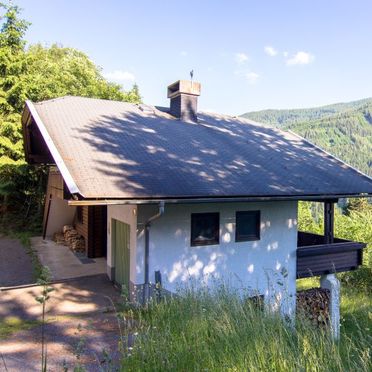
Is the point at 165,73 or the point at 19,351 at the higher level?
the point at 165,73

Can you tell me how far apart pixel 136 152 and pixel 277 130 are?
7.79m

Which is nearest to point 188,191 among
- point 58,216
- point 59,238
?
point 59,238

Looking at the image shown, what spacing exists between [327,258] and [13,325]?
806 centimetres

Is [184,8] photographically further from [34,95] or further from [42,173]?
[42,173]

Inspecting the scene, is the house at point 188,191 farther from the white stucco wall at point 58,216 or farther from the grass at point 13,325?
the white stucco wall at point 58,216

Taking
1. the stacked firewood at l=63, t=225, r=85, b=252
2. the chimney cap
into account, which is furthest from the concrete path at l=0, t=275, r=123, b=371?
the chimney cap

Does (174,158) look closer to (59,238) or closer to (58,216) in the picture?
(59,238)

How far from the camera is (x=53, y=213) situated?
621 inches

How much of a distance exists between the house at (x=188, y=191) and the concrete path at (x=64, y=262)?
0.91 m

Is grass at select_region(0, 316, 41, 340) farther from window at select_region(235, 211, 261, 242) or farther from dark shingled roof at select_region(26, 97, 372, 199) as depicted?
window at select_region(235, 211, 261, 242)

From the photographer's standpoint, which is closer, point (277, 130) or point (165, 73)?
point (277, 130)

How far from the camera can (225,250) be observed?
8.69 metres

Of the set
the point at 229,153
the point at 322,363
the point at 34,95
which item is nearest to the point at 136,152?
the point at 229,153

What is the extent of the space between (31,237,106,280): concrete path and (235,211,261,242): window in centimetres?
415
